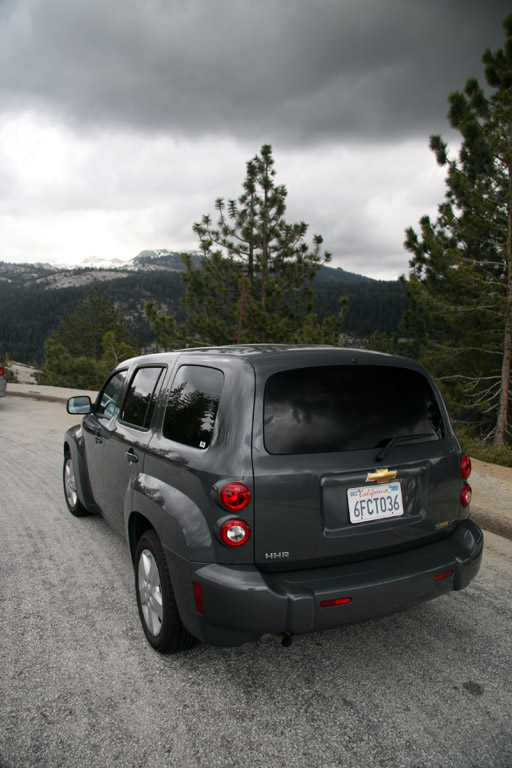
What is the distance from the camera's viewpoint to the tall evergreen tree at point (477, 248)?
41.9 ft

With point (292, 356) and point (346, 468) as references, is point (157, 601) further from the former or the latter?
point (292, 356)

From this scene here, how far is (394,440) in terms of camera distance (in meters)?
2.51

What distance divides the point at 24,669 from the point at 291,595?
1450mm

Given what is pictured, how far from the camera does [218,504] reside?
2219 mm

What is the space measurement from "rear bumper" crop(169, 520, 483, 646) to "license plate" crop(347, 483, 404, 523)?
0.22 meters

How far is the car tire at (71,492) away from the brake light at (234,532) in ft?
9.65

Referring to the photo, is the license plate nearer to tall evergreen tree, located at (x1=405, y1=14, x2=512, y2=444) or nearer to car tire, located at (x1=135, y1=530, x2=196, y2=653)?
car tire, located at (x1=135, y1=530, x2=196, y2=653)

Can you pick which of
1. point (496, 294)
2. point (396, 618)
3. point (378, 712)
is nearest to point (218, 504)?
point (378, 712)

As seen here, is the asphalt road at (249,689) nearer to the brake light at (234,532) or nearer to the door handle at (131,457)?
the brake light at (234,532)

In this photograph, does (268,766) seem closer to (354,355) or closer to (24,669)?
(24,669)

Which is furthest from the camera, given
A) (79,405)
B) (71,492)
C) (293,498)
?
(71,492)

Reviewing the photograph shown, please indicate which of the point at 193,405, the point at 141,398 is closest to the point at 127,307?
the point at 141,398

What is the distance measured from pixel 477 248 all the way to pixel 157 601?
15492 millimetres

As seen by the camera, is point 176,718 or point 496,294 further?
point 496,294
